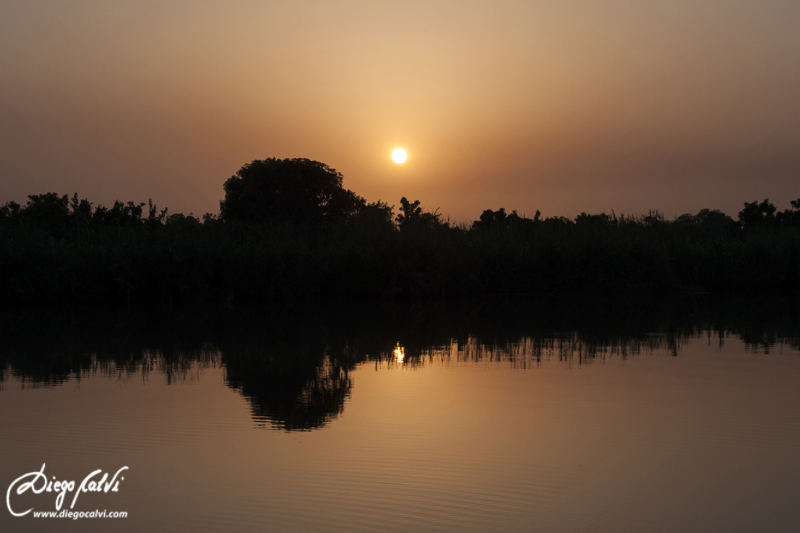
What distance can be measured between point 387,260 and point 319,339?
10155 mm

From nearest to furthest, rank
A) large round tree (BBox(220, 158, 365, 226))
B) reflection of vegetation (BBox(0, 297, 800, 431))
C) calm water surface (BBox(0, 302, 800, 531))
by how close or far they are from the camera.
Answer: calm water surface (BBox(0, 302, 800, 531)) → reflection of vegetation (BBox(0, 297, 800, 431)) → large round tree (BBox(220, 158, 365, 226))

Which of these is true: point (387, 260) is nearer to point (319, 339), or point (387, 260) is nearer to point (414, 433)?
point (319, 339)

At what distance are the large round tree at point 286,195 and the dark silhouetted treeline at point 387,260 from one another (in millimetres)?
8827

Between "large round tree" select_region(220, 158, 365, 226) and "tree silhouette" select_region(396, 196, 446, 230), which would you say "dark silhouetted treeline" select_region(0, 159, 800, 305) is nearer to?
"tree silhouette" select_region(396, 196, 446, 230)

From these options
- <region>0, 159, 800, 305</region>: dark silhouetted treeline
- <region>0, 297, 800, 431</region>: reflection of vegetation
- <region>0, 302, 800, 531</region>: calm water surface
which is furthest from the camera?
<region>0, 159, 800, 305</region>: dark silhouetted treeline

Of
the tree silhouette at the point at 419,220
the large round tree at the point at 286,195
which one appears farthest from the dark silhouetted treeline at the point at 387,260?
the large round tree at the point at 286,195

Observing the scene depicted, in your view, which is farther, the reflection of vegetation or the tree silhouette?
the tree silhouette

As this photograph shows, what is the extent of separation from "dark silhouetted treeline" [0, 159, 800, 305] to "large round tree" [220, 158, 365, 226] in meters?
8.83

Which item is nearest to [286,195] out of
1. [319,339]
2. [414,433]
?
[319,339]

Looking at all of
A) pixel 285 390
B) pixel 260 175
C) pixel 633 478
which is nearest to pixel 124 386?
pixel 285 390

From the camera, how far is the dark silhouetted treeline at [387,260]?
1889 centimetres

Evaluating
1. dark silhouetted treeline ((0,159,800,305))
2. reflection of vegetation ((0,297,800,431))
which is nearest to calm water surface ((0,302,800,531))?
reflection of vegetation ((0,297,800,431))

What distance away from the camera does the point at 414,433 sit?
4.99 meters

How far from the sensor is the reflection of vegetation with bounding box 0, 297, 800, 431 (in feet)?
23.6
